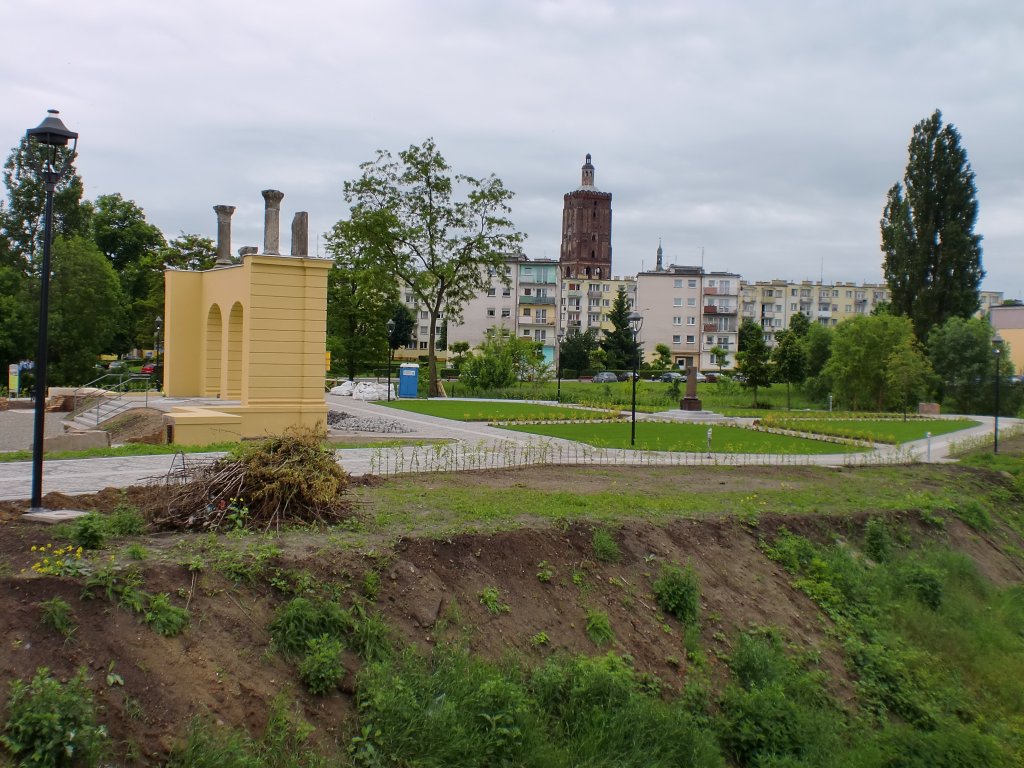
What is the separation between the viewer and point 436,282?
126 ft

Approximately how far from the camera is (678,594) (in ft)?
27.9

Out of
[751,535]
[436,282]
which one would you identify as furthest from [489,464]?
[436,282]

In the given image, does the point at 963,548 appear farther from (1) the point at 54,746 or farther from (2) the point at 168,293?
(2) the point at 168,293

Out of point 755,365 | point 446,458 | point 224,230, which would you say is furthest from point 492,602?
point 755,365

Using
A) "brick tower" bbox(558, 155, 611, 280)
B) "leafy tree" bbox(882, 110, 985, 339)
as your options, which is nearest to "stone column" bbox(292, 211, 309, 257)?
"leafy tree" bbox(882, 110, 985, 339)

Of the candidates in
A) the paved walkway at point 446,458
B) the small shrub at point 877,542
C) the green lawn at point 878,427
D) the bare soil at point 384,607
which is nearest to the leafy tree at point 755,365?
the green lawn at point 878,427

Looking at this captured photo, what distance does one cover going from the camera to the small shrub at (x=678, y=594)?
27.6ft

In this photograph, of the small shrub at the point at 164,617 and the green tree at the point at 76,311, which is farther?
the green tree at the point at 76,311

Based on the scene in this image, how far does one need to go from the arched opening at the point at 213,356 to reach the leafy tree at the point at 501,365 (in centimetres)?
1816

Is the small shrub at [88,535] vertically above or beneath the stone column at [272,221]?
beneath

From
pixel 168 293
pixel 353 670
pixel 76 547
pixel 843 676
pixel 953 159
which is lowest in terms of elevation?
pixel 843 676

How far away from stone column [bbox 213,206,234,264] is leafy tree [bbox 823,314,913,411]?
30086 mm

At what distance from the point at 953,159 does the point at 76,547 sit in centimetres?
5002

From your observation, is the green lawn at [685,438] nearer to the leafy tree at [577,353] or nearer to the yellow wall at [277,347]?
the yellow wall at [277,347]
